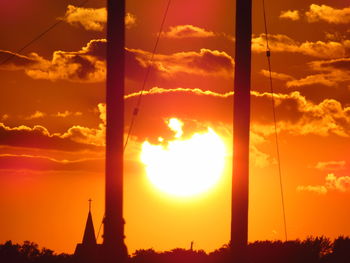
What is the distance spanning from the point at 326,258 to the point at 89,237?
62.6 metres

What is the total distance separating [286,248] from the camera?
21688mm

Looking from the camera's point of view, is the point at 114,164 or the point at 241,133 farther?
the point at 241,133

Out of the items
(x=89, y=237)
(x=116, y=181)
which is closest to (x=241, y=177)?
(x=116, y=181)

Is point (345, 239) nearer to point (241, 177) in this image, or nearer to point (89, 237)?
point (241, 177)

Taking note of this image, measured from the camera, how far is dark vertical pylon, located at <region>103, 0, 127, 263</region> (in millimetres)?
13594

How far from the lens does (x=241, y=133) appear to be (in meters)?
14.5

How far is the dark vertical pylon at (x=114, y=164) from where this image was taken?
13.6 meters

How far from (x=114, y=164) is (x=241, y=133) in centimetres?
283

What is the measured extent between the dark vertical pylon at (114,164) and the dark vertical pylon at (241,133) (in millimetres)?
2523

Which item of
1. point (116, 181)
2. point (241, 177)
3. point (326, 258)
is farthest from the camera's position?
point (326, 258)

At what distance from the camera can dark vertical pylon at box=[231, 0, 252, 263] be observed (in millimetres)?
14547

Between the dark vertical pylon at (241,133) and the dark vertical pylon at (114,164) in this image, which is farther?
the dark vertical pylon at (241,133)

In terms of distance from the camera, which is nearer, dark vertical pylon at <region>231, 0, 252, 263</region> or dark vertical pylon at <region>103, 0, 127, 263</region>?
dark vertical pylon at <region>103, 0, 127, 263</region>

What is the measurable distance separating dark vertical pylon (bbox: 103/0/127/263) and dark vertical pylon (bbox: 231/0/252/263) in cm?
252
